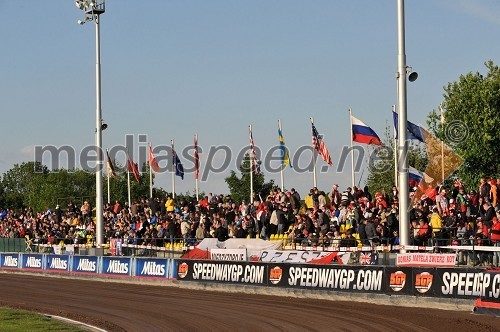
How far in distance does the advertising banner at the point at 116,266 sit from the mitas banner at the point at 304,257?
7.10 metres

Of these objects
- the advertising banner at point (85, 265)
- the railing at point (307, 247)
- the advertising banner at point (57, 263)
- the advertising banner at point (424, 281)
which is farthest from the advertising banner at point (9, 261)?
the advertising banner at point (424, 281)

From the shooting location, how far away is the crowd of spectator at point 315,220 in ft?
83.6

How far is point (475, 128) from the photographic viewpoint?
161 ft

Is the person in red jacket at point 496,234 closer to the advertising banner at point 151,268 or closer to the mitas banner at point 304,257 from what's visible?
the mitas banner at point 304,257

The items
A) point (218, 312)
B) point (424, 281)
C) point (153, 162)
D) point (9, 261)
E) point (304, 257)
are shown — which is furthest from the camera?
point (153, 162)

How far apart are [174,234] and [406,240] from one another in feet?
48.5

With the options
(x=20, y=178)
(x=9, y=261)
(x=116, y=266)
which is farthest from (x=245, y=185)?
(x=20, y=178)

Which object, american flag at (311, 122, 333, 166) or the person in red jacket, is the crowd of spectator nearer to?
the person in red jacket

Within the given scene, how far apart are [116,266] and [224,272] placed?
722 cm

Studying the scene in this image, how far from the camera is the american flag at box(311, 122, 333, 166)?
124ft

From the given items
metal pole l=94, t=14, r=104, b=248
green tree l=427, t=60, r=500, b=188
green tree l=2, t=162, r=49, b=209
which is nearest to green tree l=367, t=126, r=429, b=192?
green tree l=427, t=60, r=500, b=188

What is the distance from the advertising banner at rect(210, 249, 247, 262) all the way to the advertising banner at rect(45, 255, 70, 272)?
33.5 ft

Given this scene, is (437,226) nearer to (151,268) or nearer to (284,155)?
(151,268)

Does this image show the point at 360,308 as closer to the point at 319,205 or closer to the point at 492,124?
the point at 319,205
